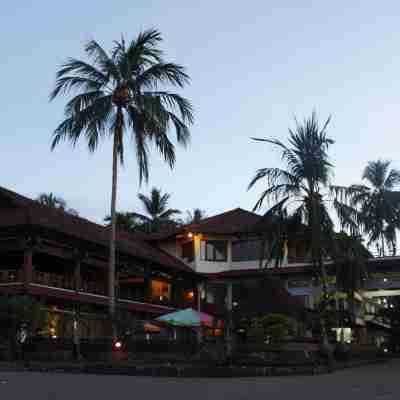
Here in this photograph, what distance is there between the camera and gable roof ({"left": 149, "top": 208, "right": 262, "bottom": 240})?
41.1m

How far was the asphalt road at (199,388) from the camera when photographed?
37.1ft

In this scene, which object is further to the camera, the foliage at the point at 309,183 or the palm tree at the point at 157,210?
the palm tree at the point at 157,210

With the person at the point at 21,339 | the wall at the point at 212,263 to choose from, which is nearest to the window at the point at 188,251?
the wall at the point at 212,263

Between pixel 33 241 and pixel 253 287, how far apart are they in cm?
1163

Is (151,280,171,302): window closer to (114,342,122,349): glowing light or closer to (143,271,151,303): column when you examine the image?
(143,271,151,303): column

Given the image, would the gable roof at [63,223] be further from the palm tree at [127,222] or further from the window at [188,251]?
the palm tree at [127,222]

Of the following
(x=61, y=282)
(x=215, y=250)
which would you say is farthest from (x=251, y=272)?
(x=61, y=282)

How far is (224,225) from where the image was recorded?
42.3 m

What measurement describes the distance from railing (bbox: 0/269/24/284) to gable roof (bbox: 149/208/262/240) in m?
14.9

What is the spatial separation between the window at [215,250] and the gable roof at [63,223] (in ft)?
6.75

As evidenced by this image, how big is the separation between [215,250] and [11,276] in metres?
16.7

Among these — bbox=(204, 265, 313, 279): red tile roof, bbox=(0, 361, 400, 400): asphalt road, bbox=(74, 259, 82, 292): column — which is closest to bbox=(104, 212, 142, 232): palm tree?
bbox=(204, 265, 313, 279): red tile roof

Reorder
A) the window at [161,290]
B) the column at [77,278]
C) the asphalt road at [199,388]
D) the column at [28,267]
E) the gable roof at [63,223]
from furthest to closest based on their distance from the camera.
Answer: the window at [161,290], the column at [77,278], the gable roof at [63,223], the column at [28,267], the asphalt road at [199,388]

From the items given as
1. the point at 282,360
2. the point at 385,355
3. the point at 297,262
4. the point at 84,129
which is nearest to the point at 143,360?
the point at 282,360
